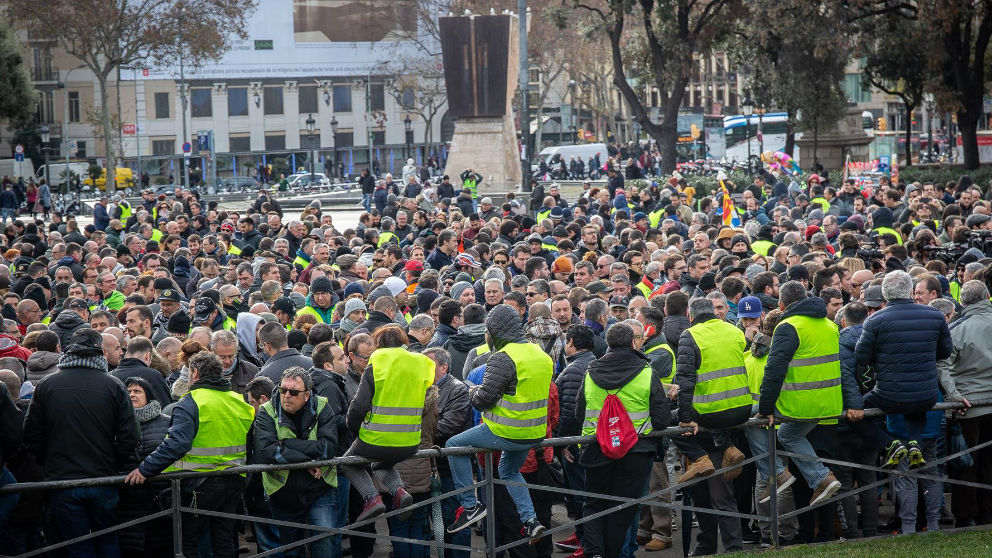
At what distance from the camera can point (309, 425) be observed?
732cm

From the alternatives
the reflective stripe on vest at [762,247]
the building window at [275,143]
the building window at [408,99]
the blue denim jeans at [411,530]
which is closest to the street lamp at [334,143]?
the building window at [275,143]

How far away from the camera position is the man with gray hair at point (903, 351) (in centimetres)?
814

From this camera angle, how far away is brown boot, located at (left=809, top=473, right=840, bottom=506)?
8.02m

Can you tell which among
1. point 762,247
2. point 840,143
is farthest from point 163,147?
point 762,247

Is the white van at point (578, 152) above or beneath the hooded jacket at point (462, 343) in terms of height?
above

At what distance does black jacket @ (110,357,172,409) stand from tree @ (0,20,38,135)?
4483cm

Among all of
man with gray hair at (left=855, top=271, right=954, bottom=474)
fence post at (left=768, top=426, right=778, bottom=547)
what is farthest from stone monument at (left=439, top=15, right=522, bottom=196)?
fence post at (left=768, top=426, right=778, bottom=547)

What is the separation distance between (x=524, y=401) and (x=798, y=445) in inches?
78.2

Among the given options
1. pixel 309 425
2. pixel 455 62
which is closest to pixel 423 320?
pixel 309 425

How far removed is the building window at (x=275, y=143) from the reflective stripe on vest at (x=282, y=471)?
250 ft

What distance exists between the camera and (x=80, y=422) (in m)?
7.08

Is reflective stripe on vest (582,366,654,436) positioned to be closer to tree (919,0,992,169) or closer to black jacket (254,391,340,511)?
black jacket (254,391,340,511)

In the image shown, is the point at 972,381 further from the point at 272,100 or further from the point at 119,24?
the point at 272,100

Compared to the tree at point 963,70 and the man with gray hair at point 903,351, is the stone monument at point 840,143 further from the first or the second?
the man with gray hair at point 903,351
